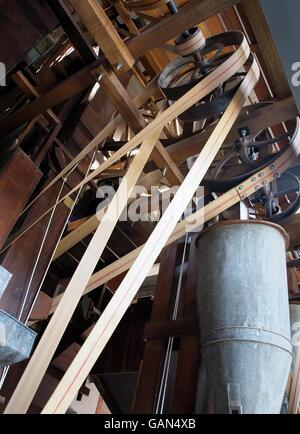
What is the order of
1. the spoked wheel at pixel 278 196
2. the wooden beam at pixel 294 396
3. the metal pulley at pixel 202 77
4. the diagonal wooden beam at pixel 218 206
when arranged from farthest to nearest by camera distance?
the spoked wheel at pixel 278 196
the metal pulley at pixel 202 77
the diagonal wooden beam at pixel 218 206
the wooden beam at pixel 294 396

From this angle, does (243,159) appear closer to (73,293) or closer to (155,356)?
(155,356)

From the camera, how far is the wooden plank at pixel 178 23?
2.08m

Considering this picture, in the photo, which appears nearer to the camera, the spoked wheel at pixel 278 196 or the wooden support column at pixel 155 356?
the wooden support column at pixel 155 356

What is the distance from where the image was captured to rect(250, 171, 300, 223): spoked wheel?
2.52 meters

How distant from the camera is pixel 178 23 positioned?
2.17m

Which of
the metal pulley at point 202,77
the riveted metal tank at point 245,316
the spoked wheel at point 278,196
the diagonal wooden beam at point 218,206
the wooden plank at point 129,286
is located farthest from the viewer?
the spoked wheel at point 278,196

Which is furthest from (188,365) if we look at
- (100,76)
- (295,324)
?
(100,76)

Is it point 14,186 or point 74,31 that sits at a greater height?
point 74,31

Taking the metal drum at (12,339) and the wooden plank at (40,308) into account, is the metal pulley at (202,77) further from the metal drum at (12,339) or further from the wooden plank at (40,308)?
the metal drum at (12,339)

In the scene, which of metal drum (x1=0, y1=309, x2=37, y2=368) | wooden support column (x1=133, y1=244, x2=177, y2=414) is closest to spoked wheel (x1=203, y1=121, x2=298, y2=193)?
wooden support column (x1=133, y1=244, x2=177, y2=414)

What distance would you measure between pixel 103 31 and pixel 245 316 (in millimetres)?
1612

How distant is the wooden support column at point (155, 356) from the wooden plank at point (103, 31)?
1337 mm

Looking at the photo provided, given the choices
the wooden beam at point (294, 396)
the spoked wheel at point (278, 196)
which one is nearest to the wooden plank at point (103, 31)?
the spoked wheel at point (278, 196)
